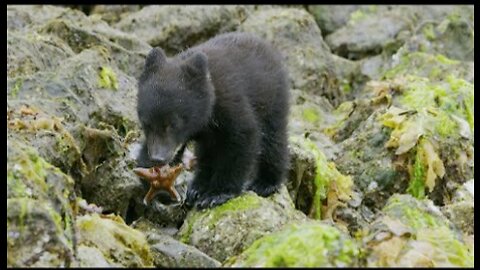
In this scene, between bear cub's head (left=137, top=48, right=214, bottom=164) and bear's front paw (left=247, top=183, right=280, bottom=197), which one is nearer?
bear cub's head (left=137, top=48, right=214, bottom=164)

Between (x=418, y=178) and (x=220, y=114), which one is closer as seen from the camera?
(x=220, y=114)

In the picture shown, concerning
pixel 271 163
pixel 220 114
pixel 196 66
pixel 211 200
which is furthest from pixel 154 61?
pixel 271 163

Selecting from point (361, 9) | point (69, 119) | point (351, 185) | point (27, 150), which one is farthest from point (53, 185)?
point (361, 9)

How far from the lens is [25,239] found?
547 centimetres

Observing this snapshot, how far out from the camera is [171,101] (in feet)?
25.1

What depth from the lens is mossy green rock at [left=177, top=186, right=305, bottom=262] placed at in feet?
24.2

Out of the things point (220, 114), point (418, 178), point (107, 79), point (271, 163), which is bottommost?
point (418, 178)

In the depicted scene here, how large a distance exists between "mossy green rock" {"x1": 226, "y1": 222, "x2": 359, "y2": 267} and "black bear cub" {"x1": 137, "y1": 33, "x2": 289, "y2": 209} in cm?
227

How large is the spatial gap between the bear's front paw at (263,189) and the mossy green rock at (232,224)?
0.59 metres

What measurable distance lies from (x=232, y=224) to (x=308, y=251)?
2217 millimetres

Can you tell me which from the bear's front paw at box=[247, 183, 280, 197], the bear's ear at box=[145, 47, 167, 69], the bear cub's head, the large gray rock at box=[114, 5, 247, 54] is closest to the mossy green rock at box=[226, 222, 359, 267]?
the bear cub's head

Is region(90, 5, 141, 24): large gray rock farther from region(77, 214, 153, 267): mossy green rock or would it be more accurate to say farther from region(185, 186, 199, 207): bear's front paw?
region(77, 214, 153, 267): mossy green rock

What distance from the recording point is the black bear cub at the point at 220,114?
7.72 meters

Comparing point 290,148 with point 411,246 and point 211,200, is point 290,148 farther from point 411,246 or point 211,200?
point 411,246
